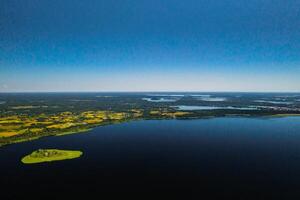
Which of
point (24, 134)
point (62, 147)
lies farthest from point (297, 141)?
point (24, 134)

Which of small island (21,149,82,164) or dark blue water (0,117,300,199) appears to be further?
small island (21,149,82,164)

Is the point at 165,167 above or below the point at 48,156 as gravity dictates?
below

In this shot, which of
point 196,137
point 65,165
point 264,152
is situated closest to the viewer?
point 65,165

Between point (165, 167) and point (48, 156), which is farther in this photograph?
point (48, 156)

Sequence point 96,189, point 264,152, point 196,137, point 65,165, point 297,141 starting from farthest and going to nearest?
point 196,137, point 297,141, point 264,152, point 65,165, point 96,189

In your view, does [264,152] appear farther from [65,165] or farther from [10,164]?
[10,164]
